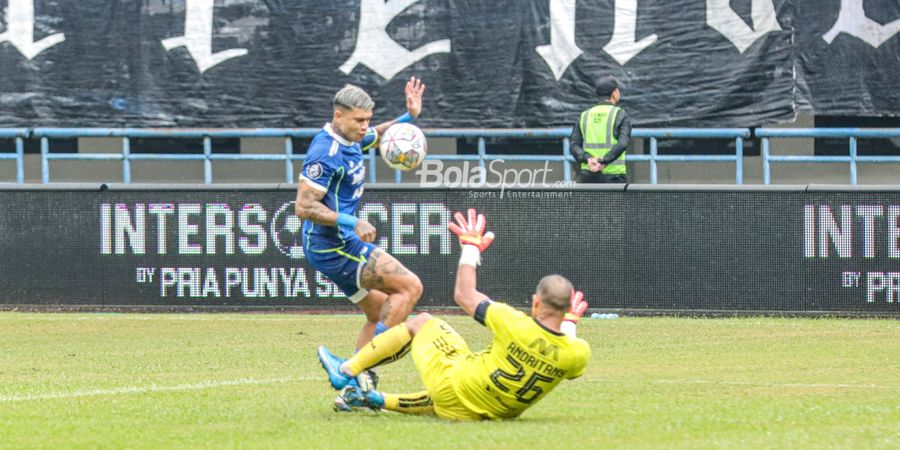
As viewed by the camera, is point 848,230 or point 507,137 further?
point 507,137

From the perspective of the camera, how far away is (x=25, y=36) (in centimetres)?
1922

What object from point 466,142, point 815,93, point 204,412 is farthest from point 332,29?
point 204,412

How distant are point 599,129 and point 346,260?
25.1ft

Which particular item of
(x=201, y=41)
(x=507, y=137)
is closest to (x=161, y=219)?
(x=201, y=41)

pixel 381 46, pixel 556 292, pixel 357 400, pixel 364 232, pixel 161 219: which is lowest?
pixel 357 400

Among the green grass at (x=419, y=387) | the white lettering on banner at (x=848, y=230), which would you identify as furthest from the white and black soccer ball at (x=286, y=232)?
the white lettering on banner at (x=848, y=230)

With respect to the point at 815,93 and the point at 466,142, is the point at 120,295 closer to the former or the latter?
the point at 466,142

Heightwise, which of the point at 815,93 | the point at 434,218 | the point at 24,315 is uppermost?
the point at 815,93

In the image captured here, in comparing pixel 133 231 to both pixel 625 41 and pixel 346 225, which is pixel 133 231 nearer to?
pixel 625 41

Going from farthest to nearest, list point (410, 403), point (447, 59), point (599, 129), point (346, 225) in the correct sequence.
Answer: point (447, 59) < point (599, 129) < point (346, 225) < point (410, 403)

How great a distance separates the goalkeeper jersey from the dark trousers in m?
9.40

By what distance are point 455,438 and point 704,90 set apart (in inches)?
438

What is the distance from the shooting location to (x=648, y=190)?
17.2 metres

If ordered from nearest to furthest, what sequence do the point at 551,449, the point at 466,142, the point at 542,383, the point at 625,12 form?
1. the point at 551,449
2. the point at 542,383
3. the point at 625,12
4. the point at 466,142
